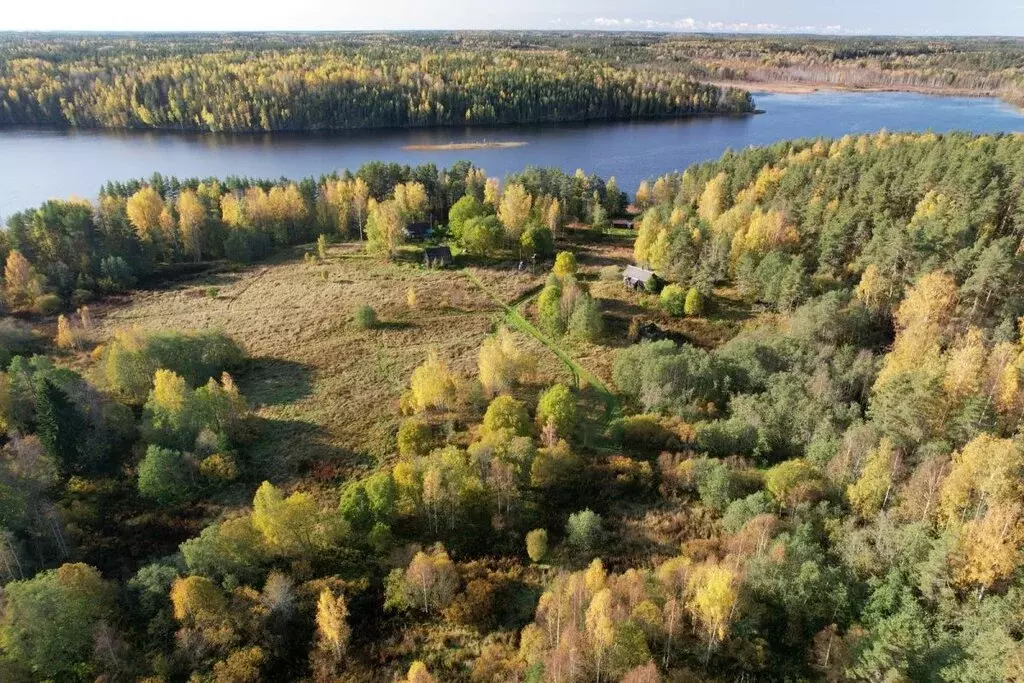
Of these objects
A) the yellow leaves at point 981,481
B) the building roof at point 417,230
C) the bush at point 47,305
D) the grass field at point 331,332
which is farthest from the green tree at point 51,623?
the building roof at point 417,230

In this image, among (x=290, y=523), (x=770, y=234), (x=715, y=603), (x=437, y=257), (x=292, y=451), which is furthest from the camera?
(x=437, y=257)

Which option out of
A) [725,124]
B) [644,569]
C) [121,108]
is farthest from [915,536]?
[121,108]

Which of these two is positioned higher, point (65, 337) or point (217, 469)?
point (65, 337)

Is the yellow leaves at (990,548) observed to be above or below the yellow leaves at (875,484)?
above

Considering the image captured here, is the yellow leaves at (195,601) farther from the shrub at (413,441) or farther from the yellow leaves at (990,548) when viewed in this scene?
the yellow leaves at (990,548)

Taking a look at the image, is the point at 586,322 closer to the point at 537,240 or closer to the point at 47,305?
the point at 537,240

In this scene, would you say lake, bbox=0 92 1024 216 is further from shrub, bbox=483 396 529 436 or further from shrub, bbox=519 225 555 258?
shrub, bbox=483 396 529 436

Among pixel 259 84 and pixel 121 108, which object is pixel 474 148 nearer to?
pixel 259 84

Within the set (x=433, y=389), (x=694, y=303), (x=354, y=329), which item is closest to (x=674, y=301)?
(x=694, y=303)
